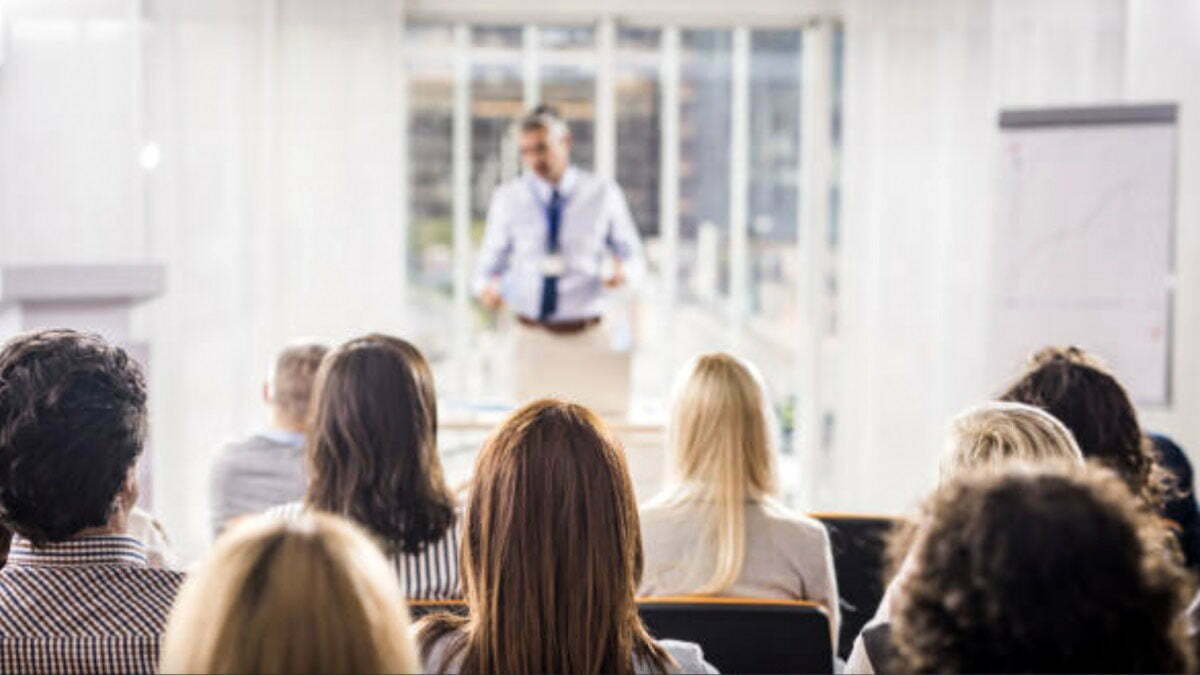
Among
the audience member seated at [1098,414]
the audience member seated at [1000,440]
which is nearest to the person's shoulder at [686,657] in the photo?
the audience member seated at [1000,440]

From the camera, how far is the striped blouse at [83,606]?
1699mm

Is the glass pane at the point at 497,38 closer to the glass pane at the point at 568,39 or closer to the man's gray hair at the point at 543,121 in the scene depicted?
the glass pane at the point at 568,39

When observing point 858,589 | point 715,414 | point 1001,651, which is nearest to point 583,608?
point 1001,651

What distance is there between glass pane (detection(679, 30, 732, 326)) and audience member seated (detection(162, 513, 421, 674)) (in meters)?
Answer: 5.67

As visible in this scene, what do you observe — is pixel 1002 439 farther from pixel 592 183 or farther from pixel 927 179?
pixel 927 179

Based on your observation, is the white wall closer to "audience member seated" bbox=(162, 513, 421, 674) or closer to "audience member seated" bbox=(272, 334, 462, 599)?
"audience member seated" bbox=(272, 334, 462, 599)

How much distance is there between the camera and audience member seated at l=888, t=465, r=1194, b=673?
3.79 feet

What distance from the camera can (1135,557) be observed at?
3.84 feet

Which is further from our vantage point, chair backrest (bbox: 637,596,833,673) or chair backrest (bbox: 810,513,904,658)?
chair backrest (bbox: 810,513,904,658)

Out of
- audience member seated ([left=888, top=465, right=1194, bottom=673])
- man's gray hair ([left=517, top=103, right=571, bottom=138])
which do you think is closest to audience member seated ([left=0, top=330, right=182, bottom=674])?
audience member seated ([left=888, top=465, right=1194, bottom=673])

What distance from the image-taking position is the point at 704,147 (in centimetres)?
671

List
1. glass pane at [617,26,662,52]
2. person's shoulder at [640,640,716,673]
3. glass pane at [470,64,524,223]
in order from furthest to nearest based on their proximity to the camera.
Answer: glass pane at [470,64,524,223] < glass pane at [617,26,662,52] < person's shoulder at [640,640,716,673]

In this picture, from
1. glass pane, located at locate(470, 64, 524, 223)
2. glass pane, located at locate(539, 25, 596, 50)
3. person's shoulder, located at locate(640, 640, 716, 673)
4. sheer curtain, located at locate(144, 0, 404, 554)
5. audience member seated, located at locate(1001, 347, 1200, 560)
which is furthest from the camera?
glass pane, located at locate(470, 64, 524, 223)

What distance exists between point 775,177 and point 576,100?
1.03m
